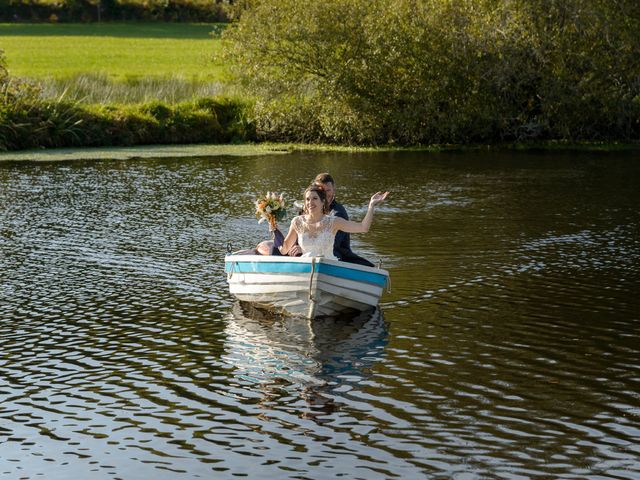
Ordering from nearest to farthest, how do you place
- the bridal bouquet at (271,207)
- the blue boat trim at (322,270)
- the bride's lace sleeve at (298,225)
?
the blue boat trim at (322,270), the bride's lace sleeve at (298,225), the bridal bouquet at (271,207)

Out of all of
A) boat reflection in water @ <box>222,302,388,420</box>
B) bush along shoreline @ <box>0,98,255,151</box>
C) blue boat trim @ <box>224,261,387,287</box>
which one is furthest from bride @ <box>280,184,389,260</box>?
bush along shoreline @ <box>0,98,255,151</box>

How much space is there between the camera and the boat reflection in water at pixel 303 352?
1058cm

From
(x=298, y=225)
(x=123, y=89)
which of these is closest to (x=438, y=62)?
(x=123, y=89)

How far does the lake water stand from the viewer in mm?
8852

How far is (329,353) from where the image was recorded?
470 inches

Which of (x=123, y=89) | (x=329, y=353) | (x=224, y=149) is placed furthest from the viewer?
(x=123, y=89)

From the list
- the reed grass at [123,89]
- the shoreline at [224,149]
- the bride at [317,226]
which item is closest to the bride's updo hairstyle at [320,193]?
the bride at [317,226]

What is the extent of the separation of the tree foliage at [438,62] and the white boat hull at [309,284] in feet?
72.1

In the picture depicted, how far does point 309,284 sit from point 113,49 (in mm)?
50948

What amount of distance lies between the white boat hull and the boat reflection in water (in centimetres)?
16

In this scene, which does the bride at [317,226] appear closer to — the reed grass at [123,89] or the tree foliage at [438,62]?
the tree foliage at [438,62]

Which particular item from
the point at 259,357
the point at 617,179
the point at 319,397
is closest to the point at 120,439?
the point at 319,397

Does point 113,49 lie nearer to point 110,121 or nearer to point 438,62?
point 110,121

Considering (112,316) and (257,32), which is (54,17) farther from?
(112,316)
